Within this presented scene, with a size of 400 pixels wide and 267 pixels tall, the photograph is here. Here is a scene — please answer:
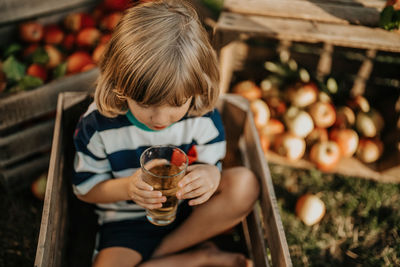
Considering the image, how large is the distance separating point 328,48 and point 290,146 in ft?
2.74

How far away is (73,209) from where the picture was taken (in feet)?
5.44

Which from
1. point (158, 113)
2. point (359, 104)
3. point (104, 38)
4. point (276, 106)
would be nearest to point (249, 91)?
point (276, 106)

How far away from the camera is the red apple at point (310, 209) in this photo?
197 centimetres

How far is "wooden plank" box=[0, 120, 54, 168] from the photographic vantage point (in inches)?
67.0

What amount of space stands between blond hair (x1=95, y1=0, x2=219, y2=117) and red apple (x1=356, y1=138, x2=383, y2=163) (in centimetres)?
151

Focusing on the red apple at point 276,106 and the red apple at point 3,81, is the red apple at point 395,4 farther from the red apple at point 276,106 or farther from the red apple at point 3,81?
the red apple at point 3,81

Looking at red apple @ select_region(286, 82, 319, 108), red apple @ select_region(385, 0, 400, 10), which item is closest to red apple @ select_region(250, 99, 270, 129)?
red apple @ select_region(286, 82, 319, 108)

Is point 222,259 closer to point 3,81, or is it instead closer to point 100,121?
point 100,121

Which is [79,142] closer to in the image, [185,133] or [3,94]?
[185,133]

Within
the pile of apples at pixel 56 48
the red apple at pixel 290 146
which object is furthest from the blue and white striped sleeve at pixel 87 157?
the red apple at pixel 290 146

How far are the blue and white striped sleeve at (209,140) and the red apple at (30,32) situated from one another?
1.18 m

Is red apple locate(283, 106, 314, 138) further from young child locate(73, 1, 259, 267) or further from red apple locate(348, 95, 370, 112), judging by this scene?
young child locate(73, 1, 259, 267)

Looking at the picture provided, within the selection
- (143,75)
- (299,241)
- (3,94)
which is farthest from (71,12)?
(299,241)

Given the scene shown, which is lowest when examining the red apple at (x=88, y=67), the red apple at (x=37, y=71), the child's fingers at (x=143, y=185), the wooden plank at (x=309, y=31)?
the red apple at (x=88, y=67)
